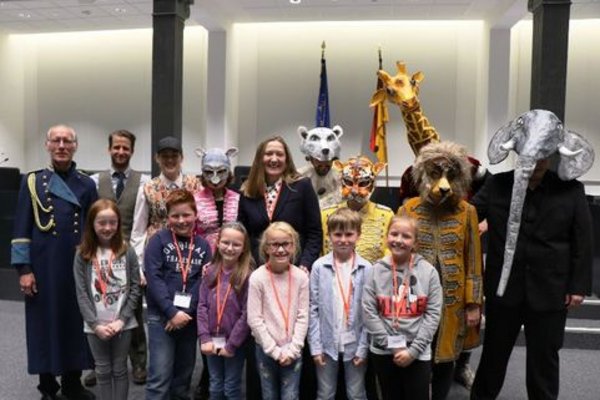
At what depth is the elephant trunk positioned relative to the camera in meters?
2.33

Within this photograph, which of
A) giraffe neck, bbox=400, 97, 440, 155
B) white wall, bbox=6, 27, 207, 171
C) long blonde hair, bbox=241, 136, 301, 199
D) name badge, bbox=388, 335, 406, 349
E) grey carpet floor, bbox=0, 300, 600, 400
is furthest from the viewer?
white wall, bbox=6, 27, 207, 171

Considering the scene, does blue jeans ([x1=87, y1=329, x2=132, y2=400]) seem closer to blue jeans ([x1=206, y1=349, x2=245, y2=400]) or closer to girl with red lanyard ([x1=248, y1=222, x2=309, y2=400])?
blue jeans ([x1=206, y1=349, x2=245, y2=400])

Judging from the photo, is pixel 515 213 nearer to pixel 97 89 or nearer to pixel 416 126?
pixel 416 126

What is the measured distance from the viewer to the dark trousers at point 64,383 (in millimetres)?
2793

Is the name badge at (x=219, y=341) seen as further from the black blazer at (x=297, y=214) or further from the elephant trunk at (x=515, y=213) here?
the elephant trunk at (x=515, y=213)

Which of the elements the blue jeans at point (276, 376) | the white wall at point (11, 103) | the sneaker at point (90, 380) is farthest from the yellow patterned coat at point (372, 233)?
the white wall at point (11, 103)

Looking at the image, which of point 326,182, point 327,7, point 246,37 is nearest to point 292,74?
point 246,37

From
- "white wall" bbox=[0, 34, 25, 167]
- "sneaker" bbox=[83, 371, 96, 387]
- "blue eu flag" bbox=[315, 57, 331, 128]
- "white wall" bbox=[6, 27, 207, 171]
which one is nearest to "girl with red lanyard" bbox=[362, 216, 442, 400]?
"sneaker" bbox=[83, 371, 96, 387]

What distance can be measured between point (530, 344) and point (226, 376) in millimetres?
1460

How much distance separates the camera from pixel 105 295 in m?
2.46

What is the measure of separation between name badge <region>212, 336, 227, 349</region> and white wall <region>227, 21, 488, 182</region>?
629 centimetres

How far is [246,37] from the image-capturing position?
344 inches

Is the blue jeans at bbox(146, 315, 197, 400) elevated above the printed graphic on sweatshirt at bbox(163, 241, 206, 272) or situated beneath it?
situated beneath

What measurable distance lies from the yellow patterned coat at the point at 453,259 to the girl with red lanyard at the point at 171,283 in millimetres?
1082
